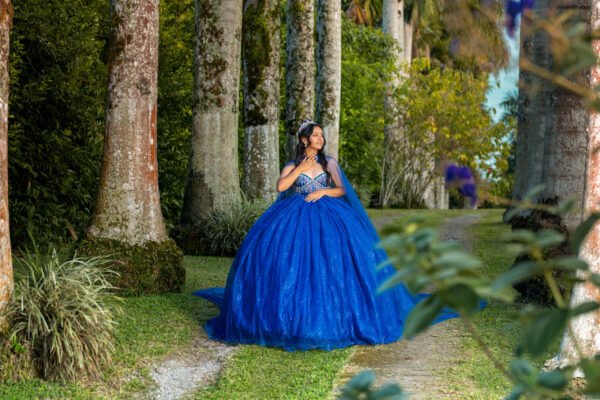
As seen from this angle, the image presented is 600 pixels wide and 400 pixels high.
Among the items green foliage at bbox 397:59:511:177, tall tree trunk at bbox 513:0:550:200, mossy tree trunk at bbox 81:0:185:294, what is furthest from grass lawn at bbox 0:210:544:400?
green foliage at bbox 397:59:511:177

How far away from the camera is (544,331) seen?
134cm

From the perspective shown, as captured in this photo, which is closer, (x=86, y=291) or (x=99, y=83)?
(x=86, y=291)

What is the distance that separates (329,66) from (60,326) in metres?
11.1

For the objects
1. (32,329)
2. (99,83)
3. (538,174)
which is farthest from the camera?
(538,174)

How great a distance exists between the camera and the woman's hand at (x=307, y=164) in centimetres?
811

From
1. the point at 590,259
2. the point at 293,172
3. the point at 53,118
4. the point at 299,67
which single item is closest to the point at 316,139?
the point at 293,172

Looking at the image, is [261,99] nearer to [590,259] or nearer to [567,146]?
[567,146]

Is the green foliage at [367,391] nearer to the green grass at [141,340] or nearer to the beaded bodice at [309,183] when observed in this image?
the green grass at [141,340]

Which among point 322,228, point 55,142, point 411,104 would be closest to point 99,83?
point 55,142

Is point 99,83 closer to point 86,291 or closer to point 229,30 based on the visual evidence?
point 229,30

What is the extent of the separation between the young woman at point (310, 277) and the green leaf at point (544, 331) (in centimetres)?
586

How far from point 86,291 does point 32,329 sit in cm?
47

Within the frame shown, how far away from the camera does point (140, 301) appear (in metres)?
8.87

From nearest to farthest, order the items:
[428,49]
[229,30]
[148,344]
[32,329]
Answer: [32,329] < [148,344] < [229,30] < [428,49]
